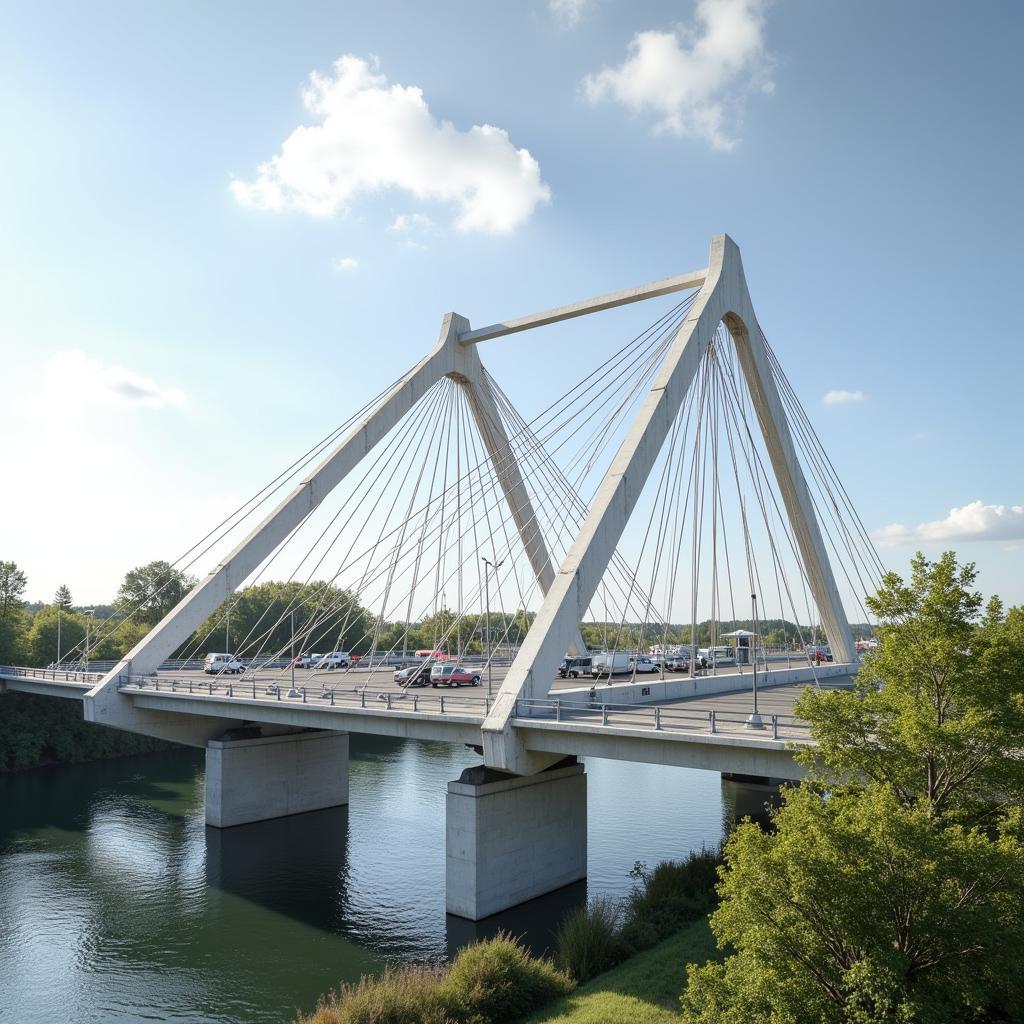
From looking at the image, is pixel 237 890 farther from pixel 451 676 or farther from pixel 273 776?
pixel 451 676

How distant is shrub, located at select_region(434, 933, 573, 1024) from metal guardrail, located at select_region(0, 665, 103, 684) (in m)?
32.3

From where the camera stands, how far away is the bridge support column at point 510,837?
2489 centimetres

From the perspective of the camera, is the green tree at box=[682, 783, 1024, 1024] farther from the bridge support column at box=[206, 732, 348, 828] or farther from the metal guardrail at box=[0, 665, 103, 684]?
the metal guardrail at box=[0, 665, 103, 684]

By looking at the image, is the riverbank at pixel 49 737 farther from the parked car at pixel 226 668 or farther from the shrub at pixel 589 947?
the shrub at pixel 589 947

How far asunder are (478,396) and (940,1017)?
37226mm

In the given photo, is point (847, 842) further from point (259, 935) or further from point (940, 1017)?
point (259, 935)

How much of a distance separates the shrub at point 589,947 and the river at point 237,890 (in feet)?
7.96

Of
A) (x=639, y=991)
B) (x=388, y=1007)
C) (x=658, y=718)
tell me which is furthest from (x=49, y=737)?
(x=639, y=991)

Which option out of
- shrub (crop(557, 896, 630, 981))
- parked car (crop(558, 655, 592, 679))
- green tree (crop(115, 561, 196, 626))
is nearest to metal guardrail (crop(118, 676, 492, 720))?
shrub (crop(557, 896, 630, 981))

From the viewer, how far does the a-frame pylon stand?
23969mm

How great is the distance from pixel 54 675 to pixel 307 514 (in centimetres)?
2066

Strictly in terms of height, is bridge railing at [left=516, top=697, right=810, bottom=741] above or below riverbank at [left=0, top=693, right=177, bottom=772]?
above

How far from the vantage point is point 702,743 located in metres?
20.2

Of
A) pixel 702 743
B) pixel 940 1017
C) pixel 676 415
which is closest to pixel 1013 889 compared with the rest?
pixel 940 1017
